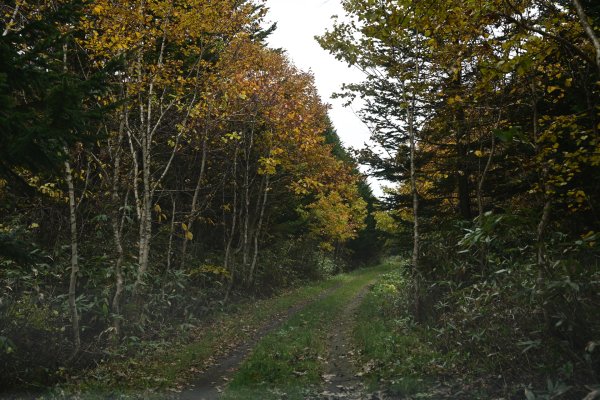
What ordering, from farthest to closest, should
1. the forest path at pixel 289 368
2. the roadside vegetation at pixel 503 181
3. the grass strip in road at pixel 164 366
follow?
the grass strip in road at pixel 164 366 → the forest path at pixel 289 368 → the roadside vegetation at pixel 503 181

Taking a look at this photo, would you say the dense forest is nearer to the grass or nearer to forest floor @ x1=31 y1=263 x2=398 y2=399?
the grass

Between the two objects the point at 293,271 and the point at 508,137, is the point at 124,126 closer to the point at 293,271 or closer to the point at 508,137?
the point at 508,137

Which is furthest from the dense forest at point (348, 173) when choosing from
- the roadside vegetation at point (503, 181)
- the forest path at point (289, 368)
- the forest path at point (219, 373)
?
the forest path at point (219, 373)

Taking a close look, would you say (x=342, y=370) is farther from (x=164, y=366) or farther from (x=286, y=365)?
(x=164, y=366)

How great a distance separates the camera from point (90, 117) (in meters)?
5.57

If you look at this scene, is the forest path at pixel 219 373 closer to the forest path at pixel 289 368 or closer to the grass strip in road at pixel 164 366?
the forest path at pixel 289 368

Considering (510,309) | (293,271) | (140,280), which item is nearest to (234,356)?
(140,280)

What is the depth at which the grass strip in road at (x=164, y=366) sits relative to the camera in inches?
283

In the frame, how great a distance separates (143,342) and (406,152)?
31.5ft

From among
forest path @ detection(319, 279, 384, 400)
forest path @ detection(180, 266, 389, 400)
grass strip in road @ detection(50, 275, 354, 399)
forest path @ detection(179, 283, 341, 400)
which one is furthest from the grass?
grass strip in road @ detection(50, 275, 354, 399)

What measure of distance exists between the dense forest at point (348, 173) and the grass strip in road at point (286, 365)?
0.65m

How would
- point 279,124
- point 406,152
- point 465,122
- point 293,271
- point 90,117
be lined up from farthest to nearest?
point 293,271 < point 279,124 < point 406,152 < point 465,122 < point 90,117

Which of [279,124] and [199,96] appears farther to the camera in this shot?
Result: [279,124]

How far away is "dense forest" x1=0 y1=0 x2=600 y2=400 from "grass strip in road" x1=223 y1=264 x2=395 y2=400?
650mm
